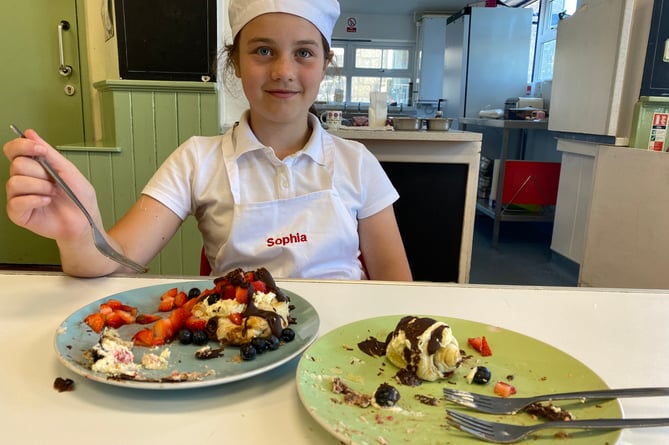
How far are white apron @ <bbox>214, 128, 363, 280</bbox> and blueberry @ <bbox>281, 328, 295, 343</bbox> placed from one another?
1.51 ft

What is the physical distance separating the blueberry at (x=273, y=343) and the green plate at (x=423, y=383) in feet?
0.14

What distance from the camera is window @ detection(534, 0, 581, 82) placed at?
5379 millimetres

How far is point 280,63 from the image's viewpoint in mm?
1062

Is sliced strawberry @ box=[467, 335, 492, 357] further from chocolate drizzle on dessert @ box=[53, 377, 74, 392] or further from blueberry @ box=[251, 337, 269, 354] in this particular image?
chocolate drizzle on dessert @ box=[53, 377, 74, 392]

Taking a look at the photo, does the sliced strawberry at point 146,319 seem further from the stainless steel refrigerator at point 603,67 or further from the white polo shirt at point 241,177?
the stainless steel refrigerator at point 603,67

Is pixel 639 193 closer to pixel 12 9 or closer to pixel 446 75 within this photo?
pixel 12 9

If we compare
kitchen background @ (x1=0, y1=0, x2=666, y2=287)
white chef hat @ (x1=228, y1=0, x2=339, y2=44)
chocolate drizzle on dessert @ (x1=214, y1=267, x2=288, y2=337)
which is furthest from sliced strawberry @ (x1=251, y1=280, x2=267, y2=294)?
kitchen background @ (x1=0, y1=0, x2=666, y2=287)

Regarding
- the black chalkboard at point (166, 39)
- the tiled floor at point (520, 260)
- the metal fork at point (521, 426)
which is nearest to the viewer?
the metal fork at point (521, 426)

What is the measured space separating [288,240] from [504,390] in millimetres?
648

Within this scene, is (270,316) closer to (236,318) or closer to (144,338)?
(236,318)

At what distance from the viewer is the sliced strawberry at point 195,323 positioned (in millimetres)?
651

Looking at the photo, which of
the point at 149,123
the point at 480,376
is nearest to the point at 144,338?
the point at 480,376

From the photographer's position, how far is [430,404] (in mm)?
522

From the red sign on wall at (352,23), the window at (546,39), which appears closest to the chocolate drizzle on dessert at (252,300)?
the window at (546,39)
